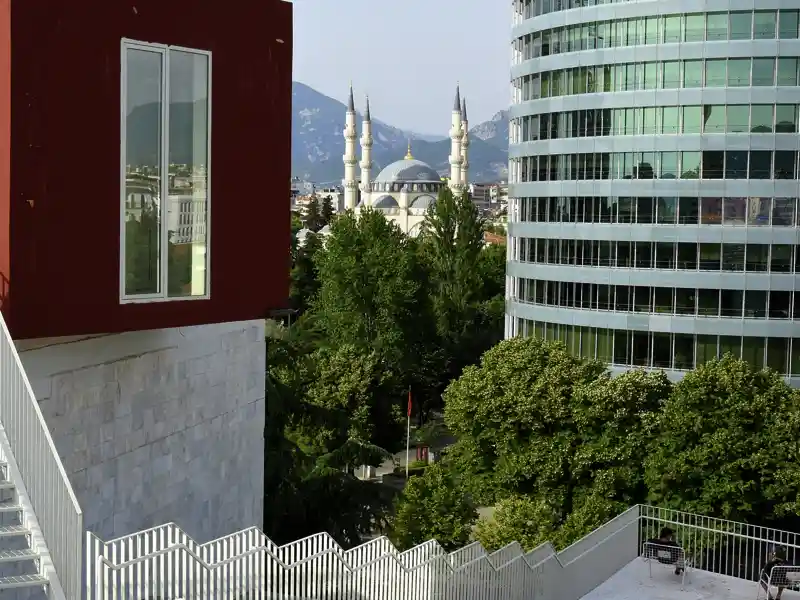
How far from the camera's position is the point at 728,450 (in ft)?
100

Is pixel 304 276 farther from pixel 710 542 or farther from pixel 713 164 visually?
pixel 710 542

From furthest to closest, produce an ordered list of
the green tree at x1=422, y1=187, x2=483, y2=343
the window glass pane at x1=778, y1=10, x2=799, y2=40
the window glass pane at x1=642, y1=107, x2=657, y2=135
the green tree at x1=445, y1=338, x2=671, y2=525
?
the green tree at x1=422, y1=187, x2=483, y2=343 < the window glass pane at x1=642, y1=107, x2=657, y2=135 < the window glass pane at x1=778, y1=10, x2=799, y2=40 < the green tree at x1=445, y1=338, x2=671, y2=525

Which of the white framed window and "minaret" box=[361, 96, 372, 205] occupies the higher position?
"minaret" box=[361, 96, 372, 205]

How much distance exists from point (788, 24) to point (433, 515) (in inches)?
972

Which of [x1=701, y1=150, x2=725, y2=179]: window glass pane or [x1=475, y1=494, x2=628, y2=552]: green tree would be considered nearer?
[x1=475, y1=494, x2=628, y2=552]: green tree

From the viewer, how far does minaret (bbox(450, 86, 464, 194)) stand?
147875mm

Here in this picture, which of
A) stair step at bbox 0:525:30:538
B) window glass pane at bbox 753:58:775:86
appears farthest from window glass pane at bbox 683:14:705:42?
stair step at bbox 0:525:30:538

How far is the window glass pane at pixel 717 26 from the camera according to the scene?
43531 millimetres

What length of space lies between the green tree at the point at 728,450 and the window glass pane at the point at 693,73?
15.4 m

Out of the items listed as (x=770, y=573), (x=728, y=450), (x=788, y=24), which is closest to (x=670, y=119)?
(x=788, y=24)

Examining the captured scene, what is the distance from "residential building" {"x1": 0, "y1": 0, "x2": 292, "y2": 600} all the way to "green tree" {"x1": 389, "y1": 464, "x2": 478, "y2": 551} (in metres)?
16.8

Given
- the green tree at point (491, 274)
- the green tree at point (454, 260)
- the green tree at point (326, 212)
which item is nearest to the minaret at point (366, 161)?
the green tree at point (326, 212)

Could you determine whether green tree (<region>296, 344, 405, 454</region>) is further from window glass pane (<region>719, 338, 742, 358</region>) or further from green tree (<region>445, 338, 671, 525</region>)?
window glass pane (<region>719, 338, 742, 358</region>)

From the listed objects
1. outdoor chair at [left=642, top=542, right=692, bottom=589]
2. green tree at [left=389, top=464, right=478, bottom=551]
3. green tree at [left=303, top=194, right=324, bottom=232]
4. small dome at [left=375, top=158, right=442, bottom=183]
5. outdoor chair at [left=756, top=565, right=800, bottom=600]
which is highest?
small dome at [left=375, top=158, right=442, bottom=183]
